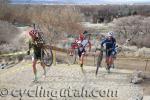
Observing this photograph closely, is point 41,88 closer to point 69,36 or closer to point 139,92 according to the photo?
point 139,92

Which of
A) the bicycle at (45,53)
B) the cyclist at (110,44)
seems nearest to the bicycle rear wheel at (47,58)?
the bicycle at (45,53)

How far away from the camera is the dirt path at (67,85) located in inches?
498

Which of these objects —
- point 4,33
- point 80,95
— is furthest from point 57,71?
point 4,33

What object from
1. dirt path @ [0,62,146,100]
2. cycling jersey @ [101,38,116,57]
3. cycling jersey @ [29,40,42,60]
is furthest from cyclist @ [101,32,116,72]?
cycling jersey @ [29,40,42,60]

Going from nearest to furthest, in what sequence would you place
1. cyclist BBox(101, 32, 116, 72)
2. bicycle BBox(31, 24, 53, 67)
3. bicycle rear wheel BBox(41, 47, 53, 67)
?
bicycle BBox(31, 24, 53, 67) → cyclist BBox(101, 32, 116, 72) → bicycle rear wheel BBox(41, 47, 53, 67)

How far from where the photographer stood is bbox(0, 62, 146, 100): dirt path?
12.7m

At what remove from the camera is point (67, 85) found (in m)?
13.8

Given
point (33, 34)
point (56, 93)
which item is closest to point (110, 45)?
point (33, 34)

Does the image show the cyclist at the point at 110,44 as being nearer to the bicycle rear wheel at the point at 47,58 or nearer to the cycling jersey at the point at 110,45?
the cycling jersey at the point at 110,45

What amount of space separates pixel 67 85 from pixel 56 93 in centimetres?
100

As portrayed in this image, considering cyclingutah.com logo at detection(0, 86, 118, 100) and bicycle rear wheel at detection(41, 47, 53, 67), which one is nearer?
cyclingutah.com logo at detection(0, 86, 118, 100)

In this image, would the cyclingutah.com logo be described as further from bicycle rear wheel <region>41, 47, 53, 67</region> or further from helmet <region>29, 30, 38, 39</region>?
bicycle rear wheel <region>41, 47, 53, 67</region>

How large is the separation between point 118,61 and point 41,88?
755 centimetres

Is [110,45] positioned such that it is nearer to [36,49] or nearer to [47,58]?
[47,58]
